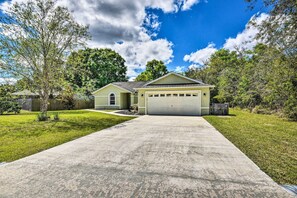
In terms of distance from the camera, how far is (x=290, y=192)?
2.62 meters

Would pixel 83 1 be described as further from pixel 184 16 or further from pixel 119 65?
pixel 119 65

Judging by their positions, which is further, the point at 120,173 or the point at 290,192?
the point at 120,173

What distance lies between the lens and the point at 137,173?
3.29m

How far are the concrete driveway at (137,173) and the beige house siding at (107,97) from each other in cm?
1614

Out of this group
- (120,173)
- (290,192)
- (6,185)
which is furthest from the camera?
(120,173)

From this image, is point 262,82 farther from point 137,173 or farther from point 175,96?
point 137,173

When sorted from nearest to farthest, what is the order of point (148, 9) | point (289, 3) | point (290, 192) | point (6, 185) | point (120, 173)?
point (290, 192) → point (6, 185) → point (120, 173) → point (289, 3) → point (148, 9)

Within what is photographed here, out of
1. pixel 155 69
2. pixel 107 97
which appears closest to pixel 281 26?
pixel 107 97

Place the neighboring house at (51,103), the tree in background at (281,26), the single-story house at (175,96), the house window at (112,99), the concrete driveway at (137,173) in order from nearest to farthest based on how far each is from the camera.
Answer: the concrete driveway at (137,173), the tree in background at (281,26), the single-story house at (175,96), the neighboring house at (51,103), the house window at (112,99)

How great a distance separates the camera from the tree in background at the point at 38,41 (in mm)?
9852

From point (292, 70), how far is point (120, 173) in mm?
12297

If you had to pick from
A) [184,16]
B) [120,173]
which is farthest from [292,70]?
[120,173]

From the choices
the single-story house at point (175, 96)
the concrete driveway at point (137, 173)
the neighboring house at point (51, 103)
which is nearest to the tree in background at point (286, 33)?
the single-story house at point (175, 96)

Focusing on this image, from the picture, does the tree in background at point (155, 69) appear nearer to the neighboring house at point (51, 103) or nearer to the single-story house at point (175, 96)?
the neighboring house at point (51, 103)
